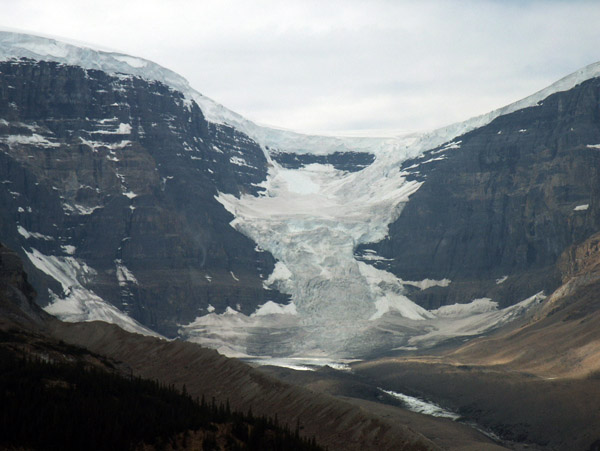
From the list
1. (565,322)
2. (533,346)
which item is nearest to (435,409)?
(533,346)

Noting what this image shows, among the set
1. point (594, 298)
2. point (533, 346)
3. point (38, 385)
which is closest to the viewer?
point (38, 385)

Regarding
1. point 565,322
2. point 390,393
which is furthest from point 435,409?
point 565,322

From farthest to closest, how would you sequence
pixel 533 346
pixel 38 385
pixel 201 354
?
→ pixel 533 346
pixel 201 354
pixel 38 385

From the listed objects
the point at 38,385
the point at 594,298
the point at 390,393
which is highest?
the point at 38,385

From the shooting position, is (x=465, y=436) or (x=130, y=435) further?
(x=465, y=436)

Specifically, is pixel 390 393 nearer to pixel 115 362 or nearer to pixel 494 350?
pixel 494 350

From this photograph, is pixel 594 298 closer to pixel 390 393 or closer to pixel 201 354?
pixel 390 393

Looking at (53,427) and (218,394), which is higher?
(53,427)

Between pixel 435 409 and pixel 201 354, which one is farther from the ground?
pixel 201 354

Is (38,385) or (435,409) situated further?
(435,409)
